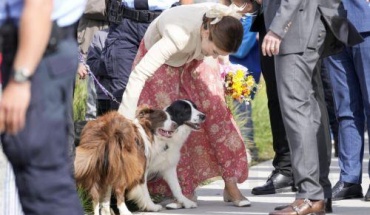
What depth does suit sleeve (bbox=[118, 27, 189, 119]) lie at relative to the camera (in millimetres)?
6590

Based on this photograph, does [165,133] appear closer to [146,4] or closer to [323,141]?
[146,4]

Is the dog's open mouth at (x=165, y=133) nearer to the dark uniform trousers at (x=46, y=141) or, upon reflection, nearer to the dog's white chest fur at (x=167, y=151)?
the dog's white chest fur at (x=167, y=151)

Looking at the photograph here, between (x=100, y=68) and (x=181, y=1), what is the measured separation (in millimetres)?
806

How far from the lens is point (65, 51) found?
398 centimetres

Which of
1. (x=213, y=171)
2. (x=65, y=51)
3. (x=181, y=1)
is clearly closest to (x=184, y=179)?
(x=213, y=171)

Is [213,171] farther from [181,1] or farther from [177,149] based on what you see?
[181,1]

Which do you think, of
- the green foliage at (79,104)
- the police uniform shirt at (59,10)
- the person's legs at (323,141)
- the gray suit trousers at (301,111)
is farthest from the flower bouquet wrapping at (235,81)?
the police uniform shirt at (59,10)

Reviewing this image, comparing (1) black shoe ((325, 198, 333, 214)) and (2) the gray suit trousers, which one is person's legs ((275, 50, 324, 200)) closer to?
(2) the gray suit trousers

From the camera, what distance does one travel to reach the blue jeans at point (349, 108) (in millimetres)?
7793

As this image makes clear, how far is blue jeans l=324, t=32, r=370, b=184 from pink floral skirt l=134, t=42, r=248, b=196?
29.7 inches

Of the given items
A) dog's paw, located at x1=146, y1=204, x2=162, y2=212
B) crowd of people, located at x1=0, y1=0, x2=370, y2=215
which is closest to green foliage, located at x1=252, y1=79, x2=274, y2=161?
crowd of people, located at x1=0, y1=0, x2=370, y2=215

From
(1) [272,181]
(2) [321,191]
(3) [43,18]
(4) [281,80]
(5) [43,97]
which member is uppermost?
(3) [43,18]

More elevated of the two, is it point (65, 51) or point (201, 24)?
point (65, 51)

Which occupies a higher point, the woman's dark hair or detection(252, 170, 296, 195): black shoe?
the woman's dark hair
